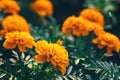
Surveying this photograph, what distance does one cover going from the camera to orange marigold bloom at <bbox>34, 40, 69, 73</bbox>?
231 centimetres

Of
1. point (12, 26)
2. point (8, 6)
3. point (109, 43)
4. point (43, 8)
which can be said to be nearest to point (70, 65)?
point (109, 43)

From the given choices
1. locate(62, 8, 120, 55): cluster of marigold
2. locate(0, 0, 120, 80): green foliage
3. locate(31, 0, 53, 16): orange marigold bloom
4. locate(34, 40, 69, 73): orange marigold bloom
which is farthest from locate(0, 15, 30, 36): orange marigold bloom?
locate(31, 0, 53, 16): orange marigold bloom

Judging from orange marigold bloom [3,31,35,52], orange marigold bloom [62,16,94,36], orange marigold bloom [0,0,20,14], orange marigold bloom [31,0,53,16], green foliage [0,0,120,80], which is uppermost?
orange marigold bloom [31,0,53,16]

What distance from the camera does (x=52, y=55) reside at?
232 centimetres

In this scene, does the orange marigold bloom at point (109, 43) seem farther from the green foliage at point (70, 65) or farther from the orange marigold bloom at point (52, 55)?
the orange marigold bloom at point (52, 55)

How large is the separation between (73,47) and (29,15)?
1.54 meters

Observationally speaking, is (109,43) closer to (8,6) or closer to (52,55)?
(52,55)

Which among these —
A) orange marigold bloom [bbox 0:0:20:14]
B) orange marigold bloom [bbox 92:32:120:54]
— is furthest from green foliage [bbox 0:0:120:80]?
orange marigold bloom [bbox 0:0:20:14]

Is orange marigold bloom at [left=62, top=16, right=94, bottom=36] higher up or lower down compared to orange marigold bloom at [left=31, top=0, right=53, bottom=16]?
lower down

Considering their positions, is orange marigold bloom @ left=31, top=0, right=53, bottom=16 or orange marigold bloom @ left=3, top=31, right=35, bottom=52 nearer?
orange marigold bloom @ left=3, top=31, right=35, bottom=52

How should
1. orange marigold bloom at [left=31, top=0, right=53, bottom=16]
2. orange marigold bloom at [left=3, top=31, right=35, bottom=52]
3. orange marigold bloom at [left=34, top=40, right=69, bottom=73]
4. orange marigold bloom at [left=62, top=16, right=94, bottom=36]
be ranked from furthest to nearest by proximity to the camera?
orange marigold bloom at [left=31, top=0, right=53, bottom=16] < orange marigold bloom at [left=62, top=16, right=94, bottom=36] < orange marigold bloom at [left=3, top=31, right=35, bottom=52] < orange marigold bloom at [left=34, top=40, right=69, bottom=73]

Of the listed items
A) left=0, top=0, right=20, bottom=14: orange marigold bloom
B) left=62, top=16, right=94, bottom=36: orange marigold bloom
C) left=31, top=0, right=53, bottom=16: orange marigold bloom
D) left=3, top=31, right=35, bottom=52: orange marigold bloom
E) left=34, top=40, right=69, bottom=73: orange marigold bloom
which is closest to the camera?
left=34, top=40, right=69, bottom=73: orange marigold bloom

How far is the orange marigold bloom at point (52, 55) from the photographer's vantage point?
7.57 ft

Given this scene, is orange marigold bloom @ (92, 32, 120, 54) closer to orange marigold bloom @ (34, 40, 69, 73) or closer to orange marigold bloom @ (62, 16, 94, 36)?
orange marigold bloom @ (62, 16, 94, 36)
